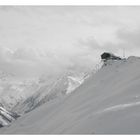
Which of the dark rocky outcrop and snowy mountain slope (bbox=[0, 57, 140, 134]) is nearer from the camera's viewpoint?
snowy mountain slope (bbox=[0, 57, 140, 134])

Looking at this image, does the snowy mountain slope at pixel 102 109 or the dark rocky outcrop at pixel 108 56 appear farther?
the dark rocky outcrop at pixel 108 56

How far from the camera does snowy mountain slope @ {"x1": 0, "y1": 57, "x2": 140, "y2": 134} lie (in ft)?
62.4

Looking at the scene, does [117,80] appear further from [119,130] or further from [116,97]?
[119,130]

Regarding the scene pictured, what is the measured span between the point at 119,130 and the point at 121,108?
5.06m

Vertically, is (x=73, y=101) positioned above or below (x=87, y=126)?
above

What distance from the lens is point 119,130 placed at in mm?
17156

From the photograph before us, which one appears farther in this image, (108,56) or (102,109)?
(108,56)

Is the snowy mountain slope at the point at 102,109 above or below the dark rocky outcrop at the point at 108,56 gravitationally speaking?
below

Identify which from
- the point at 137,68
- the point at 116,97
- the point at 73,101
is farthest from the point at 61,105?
the point at 116,97

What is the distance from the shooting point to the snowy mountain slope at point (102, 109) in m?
19.0

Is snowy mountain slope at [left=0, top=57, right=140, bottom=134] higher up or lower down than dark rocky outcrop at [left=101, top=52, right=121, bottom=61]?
lower down

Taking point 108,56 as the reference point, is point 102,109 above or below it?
below

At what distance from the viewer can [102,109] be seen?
25.0 meters
